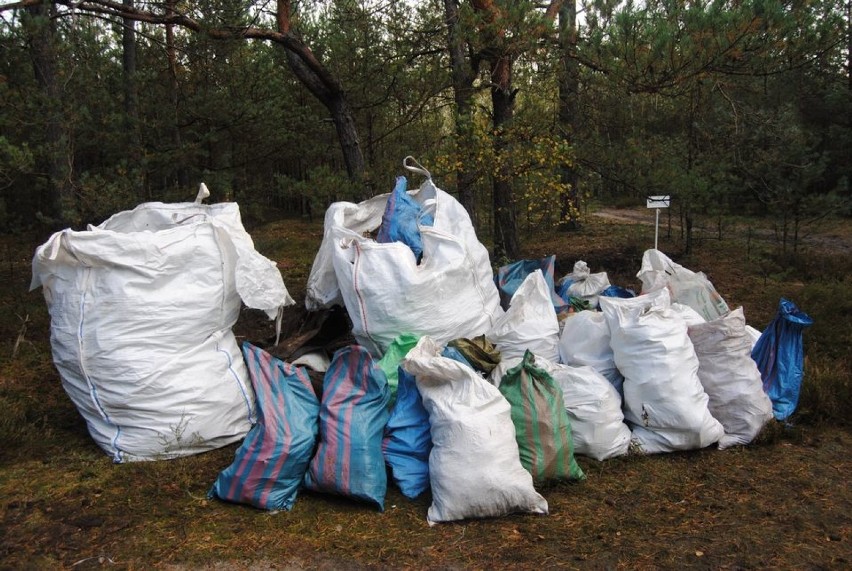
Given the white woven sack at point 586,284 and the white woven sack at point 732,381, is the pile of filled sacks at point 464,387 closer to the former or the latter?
the white woven sack at point 732,381

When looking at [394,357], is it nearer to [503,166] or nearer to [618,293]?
[618,293]

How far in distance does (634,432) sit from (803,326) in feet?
3.90

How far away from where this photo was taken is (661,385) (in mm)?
3064

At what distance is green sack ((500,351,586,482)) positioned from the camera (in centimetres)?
276

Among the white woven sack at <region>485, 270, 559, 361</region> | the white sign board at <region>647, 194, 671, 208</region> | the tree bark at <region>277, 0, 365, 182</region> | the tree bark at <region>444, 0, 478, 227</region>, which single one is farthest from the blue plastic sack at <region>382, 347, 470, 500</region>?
the white sign board at <region>647, 194, 671, 208</region>

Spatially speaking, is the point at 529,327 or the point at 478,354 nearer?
the point at 478,354

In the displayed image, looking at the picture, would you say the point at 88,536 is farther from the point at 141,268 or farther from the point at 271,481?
the point at 141,268

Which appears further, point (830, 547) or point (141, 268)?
point (141, 268)

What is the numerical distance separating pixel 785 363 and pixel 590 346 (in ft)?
3.64

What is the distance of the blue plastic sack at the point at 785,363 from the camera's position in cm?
348

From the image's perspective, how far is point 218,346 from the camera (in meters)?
3.20

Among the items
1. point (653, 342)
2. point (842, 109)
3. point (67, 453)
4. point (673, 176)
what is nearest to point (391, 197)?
point (653, 342)

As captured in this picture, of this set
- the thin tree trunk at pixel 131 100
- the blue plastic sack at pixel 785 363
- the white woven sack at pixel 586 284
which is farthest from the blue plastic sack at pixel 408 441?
the thin tree trunk at pixel 131 100

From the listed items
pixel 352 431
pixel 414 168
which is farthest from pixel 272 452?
pixel 414 168
